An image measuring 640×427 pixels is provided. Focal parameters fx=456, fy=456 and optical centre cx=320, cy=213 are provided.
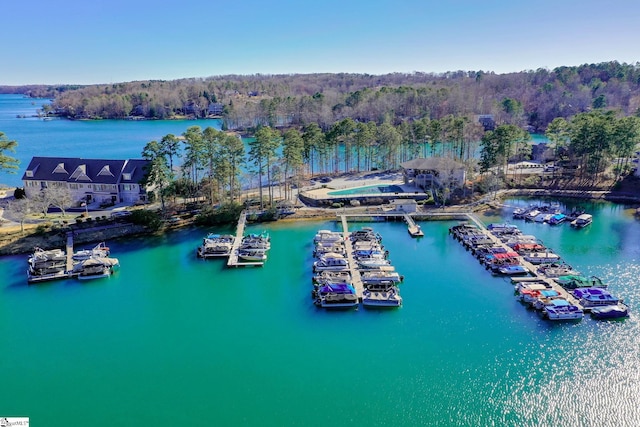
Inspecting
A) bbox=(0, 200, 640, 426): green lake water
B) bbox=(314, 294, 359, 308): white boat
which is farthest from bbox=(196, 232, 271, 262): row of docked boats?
bbox=(314, 294, 359, 308): white boat

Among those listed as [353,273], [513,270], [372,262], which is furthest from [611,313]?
[353,273]

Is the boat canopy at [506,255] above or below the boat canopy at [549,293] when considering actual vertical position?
above

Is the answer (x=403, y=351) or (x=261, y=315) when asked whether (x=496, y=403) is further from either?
(x=261, y=315)

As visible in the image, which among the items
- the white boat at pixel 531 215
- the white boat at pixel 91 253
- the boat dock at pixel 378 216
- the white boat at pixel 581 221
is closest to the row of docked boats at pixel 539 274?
the white boat at pixel 531 215

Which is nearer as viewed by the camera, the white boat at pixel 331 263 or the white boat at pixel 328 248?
the white boat at pixel 331 263

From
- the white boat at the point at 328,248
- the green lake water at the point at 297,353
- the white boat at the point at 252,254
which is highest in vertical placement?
the white boat at the point at 328,248

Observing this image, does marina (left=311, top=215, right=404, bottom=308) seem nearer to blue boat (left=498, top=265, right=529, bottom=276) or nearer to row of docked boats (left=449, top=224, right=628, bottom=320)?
blue boat (left=498, top=265, right=529, bottom=276)

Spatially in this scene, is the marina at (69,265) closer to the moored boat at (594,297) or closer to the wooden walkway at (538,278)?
the wooden walkway at (538,278)

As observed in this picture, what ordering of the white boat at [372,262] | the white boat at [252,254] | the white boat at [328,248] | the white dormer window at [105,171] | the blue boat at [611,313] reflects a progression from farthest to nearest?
the white dormer window at [105,171] < the white boat at [252,254] < the white boat at [328,248] < the white boat at [372,262] < the blue boat at [611,313]
